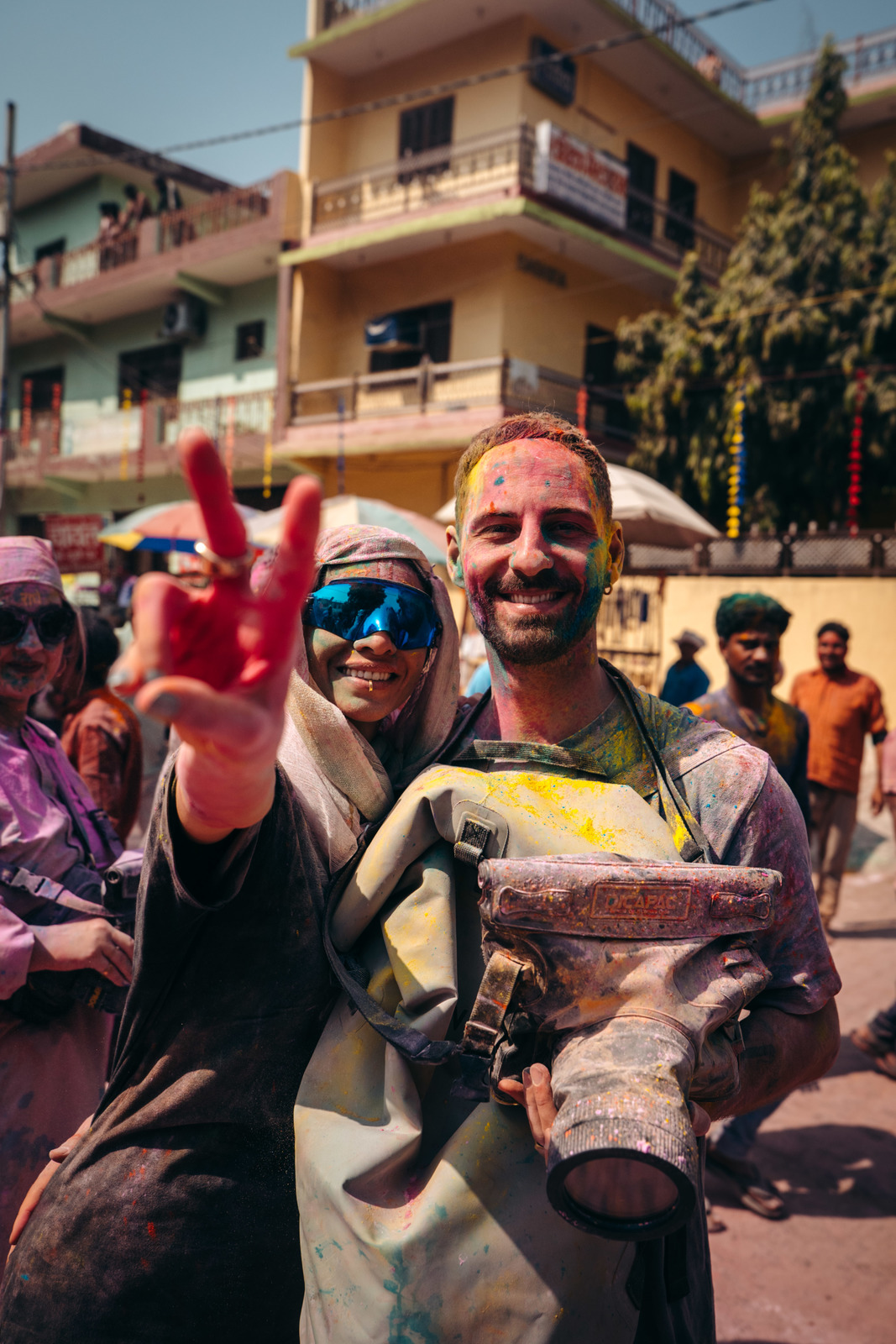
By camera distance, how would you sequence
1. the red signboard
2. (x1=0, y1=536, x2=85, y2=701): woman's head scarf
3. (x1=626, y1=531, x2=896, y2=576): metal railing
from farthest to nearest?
1. the red signboard
2. (x1=626, y1=531, x2=896, y2=576): metal railing
3. (x1=0, y1=536, x2=85, y2=701): woman's head scarf

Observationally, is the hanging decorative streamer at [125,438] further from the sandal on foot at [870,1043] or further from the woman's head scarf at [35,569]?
the sandal on foot at [870,1043]

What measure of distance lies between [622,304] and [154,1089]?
16.1 metres

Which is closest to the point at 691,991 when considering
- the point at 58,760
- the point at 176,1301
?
the point at 176,1301

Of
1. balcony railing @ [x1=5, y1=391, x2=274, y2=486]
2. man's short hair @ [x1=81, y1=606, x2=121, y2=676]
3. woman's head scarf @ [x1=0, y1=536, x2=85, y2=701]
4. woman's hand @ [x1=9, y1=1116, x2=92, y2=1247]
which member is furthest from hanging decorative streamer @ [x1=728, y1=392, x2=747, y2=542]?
woman's hand @ [x1=9, y1=1116, x2=92, y2=1247]

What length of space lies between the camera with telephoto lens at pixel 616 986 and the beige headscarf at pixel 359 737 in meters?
0.43

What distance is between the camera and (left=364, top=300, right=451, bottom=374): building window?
14641mm

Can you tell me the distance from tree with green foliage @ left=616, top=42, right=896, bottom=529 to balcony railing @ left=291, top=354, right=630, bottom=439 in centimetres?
127

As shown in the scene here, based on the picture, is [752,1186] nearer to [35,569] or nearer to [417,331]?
[35,569]

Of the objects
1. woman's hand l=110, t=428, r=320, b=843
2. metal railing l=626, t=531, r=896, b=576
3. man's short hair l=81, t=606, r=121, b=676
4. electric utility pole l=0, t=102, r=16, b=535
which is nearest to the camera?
woman's hand l=110, t=428, r=320, b=843

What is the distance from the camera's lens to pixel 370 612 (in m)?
1.82

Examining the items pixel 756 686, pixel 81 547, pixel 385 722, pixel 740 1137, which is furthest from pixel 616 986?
pixel 81 547

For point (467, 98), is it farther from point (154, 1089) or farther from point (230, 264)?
point (154, 1089)

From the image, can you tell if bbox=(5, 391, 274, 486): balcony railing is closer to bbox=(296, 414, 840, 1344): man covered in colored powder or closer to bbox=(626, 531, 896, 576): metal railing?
bbox=(626, 531, 896, 576): metal railing

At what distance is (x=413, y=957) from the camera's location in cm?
141
